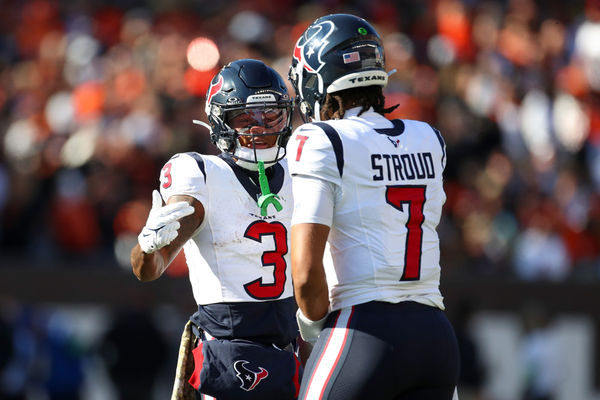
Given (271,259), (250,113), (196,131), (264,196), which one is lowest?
(196,131)

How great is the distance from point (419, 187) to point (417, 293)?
383 millimetres

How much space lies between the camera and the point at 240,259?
4.16 m

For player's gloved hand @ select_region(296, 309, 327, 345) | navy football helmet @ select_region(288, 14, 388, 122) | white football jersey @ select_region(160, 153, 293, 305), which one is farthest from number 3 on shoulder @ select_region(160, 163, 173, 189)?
player's gloved hand @ select_region(296, 309, 327, 345)

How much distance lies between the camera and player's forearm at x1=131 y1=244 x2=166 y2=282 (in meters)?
3.86

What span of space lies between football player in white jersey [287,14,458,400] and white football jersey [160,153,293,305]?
57 centimetres

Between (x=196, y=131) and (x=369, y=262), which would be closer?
(x=369, y=262)

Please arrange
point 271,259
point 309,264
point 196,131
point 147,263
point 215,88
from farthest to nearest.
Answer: point 196,131 < point 215,88 < point 271,259 < point 147,263 < point 309,264

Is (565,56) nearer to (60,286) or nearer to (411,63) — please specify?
(411,63)

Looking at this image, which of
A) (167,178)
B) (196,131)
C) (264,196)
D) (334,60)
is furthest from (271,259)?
(196,131)

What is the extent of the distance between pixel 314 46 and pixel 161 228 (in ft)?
3.02

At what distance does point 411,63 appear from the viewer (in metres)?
11.4

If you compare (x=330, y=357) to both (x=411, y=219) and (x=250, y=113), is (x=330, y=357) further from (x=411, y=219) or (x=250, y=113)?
(x=250, y=113)

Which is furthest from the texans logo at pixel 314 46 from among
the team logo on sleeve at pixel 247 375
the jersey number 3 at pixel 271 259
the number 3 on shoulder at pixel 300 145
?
the team logo on sleeve at pixel 247 375

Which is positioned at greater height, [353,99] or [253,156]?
[353,99]
